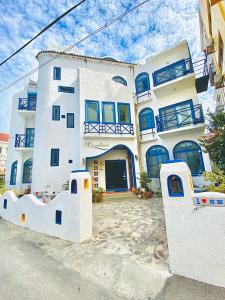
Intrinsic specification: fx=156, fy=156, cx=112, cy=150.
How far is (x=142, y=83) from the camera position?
45.8ft

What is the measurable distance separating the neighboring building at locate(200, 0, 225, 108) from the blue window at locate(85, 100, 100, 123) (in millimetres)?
7588

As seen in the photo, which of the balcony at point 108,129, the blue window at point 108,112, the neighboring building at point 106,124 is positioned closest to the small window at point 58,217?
the neighboring building at point 106,124

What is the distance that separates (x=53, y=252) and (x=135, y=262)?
7.72 feet

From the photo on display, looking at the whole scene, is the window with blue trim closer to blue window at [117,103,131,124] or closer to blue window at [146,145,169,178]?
blue window at [117,103,131,124]

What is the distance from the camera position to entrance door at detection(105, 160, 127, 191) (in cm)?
1238

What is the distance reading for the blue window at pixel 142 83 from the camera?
13.6 m

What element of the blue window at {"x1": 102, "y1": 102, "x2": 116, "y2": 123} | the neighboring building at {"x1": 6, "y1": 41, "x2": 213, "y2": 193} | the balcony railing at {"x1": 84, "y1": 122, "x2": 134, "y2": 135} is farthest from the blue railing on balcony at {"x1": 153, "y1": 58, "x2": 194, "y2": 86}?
the balcony railing at {"x1": 84, "y1": 122, "x2": 134, "y2": 135}

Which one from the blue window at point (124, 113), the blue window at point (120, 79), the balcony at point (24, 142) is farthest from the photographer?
the blue window at point (120, 79)

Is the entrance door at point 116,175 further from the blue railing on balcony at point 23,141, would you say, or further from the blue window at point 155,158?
the blue railing on balcony at point 23,141

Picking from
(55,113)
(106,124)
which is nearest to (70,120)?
(55,113)

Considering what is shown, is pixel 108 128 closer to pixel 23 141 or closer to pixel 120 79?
pixel 120 79

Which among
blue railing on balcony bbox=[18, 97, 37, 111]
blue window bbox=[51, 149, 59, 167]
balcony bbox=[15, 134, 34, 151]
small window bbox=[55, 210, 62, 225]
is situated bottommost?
small window bbox=[55, 210, 62, 225]

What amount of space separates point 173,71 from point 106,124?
22.5 feet

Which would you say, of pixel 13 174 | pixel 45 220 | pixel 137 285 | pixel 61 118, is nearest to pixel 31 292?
pixel 137 285
